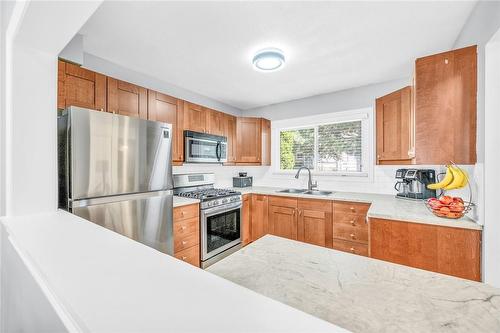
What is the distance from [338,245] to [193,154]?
208 centimetres

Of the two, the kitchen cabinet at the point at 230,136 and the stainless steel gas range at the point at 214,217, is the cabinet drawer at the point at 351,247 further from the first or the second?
the kitchen cabinet at the point at 230,136

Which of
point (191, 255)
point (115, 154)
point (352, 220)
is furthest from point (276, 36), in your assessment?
point (191, 255)

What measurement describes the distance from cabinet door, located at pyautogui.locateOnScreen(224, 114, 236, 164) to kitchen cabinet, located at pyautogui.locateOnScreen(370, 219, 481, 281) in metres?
2.24

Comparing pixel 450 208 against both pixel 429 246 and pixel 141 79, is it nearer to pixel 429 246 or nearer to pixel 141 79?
pixel 429 246

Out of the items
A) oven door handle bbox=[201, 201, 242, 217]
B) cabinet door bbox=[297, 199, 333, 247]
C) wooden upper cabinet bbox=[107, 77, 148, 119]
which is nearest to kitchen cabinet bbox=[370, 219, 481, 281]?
cabinet door bbox=[297, 199, 333, 247]

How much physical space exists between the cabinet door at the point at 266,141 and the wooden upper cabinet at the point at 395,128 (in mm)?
1749

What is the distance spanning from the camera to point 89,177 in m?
1.62

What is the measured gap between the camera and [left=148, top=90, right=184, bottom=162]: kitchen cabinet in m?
2.48

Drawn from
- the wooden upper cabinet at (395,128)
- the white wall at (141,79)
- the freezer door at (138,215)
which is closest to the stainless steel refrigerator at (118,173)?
the freezer door at (138,215)

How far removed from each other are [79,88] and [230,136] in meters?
2.05

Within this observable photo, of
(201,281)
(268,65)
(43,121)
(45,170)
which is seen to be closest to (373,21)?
(268,65)

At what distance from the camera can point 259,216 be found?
3305 millimetres

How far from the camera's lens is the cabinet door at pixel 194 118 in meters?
2.88

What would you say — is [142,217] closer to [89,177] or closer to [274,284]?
[89,177]
